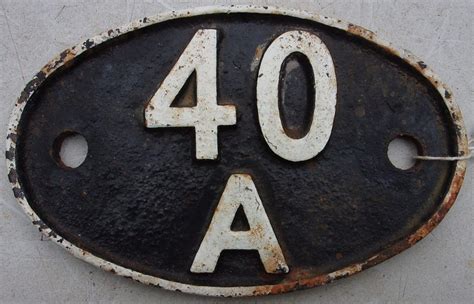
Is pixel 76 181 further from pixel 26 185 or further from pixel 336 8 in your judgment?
pixel 336 8

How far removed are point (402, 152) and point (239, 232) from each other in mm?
419

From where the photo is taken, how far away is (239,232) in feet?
3.60

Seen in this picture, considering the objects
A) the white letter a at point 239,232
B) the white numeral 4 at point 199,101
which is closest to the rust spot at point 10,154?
the white numeral 4 at point 199,101

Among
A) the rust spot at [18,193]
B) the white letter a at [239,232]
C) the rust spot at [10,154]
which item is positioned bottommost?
the white letter a at [239,232]

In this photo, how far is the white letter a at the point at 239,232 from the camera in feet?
3.59

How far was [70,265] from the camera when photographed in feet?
3.90

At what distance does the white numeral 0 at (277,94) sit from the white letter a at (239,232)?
113 mm

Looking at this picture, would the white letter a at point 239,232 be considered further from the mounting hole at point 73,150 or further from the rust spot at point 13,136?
the rust spot at point 13,136

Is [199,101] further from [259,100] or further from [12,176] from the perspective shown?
[12,176]

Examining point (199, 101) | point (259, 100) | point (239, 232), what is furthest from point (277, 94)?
point (239, 232)

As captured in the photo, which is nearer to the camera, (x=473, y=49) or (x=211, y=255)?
(x=211, y=255)

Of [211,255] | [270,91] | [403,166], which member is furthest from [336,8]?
[211,255]

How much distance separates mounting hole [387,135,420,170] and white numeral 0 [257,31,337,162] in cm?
18

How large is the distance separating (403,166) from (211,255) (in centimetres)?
48
